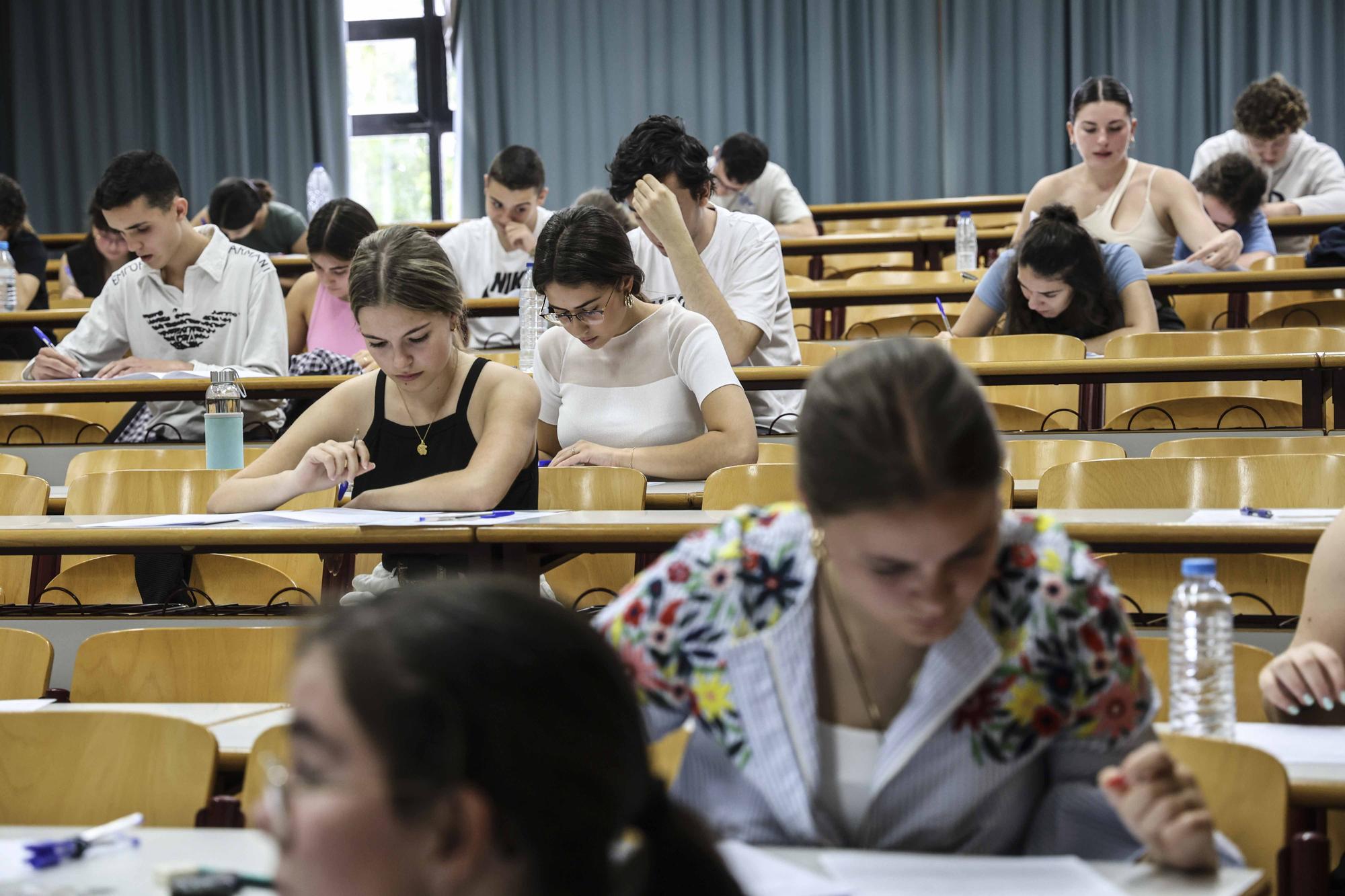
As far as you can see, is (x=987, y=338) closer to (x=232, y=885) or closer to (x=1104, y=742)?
(x=1104, y=742)

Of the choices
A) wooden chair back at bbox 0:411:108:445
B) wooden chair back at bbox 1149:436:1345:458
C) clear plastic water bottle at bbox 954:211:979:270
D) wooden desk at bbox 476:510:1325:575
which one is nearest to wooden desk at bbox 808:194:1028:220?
clear plastic water bottle at bbox 954:211:979:270

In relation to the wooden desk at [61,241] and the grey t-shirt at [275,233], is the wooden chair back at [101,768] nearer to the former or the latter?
the grey t-shirt at [275,233]

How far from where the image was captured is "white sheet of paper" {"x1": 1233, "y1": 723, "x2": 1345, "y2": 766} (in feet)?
4.75

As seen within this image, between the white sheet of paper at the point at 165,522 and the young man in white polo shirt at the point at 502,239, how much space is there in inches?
94.9

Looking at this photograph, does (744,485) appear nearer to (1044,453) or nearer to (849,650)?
(1044,453)

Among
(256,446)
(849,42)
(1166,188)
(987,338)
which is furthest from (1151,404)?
(849,42)

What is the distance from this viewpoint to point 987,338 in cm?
402

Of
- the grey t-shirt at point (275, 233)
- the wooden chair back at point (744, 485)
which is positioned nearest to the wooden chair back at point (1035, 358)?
the wooden chair back at point (744, 485)

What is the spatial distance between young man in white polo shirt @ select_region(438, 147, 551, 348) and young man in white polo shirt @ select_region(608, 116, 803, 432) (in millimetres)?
1128

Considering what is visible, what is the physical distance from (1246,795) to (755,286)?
2.69 meters

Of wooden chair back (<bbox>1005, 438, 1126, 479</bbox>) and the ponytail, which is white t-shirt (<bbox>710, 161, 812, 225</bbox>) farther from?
wooden chair back (<bbox>1005, 438, 1126, 479</bbox>)

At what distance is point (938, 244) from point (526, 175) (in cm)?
197

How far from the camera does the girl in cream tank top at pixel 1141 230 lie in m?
4.91

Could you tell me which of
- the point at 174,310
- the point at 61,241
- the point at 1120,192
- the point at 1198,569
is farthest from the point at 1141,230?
the point at 61,241
